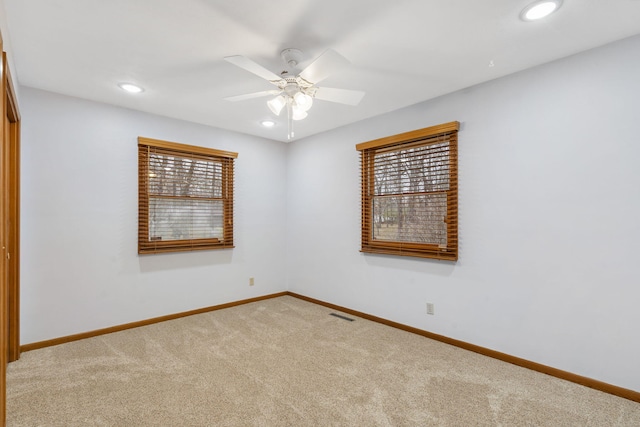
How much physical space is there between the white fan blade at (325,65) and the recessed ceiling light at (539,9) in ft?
3.56

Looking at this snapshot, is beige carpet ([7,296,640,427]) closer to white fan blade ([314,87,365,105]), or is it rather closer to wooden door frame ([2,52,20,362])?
wooden door frame ([2,52,20,362])

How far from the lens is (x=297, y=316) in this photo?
4.04 metres

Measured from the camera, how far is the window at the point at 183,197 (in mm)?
3732

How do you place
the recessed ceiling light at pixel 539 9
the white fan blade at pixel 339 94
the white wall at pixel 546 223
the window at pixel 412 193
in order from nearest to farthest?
the recessed ceiling light at pixel 539 9 < the white wall at pixel 546 223 < the white fan blade at pixel 339 94 < the window at pixel 412 193

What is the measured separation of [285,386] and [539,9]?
2.94 meters

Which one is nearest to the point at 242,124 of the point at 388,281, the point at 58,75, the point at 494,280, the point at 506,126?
the point at 58,75

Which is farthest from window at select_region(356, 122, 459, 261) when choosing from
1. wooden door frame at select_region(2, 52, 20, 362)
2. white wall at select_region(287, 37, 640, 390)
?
wooden door frame at select_region(2, 52, 20, 362)

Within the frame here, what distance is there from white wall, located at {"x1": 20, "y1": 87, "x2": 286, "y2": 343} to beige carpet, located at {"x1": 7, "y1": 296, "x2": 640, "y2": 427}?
0.36 meters

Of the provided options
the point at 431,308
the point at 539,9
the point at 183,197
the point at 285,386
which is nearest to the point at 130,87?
the point at 183,197

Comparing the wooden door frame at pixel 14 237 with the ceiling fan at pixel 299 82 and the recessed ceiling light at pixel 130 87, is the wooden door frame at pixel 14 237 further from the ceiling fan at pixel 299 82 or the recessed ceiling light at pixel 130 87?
the ceiling fan at pixel 299 82

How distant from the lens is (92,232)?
133 inches

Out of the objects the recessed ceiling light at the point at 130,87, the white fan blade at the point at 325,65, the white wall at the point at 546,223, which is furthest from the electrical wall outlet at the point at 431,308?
the recessed ceiling light at the point at 130,87

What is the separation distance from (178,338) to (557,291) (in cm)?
343

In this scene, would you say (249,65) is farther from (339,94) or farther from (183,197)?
(183,197)
